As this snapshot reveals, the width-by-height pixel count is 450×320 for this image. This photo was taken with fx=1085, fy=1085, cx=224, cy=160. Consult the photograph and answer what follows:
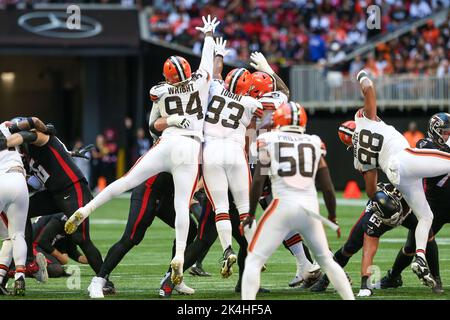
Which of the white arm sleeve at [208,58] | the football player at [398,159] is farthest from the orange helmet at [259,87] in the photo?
the football player at [398,159]

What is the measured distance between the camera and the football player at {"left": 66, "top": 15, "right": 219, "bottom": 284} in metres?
9.64

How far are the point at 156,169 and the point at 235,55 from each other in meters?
18.1

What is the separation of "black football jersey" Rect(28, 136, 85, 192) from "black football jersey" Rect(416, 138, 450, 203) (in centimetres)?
341

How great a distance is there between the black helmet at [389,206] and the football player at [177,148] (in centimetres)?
168

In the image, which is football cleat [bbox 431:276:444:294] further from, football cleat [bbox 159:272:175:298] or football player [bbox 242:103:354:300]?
football cleat [bbox 159:272:175:298]

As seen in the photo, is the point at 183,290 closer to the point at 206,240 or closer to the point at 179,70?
the point at 206,240

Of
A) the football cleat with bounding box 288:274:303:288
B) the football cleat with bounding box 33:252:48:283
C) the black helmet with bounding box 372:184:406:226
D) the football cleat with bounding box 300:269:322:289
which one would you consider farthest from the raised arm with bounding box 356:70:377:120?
the football cleat with bounding box 33:252:48:283

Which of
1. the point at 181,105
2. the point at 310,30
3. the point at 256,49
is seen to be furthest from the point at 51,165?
the point at 310,30

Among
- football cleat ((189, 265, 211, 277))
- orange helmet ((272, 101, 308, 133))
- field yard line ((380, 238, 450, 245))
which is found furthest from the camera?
field yard line ((380, 238, 450, 245))

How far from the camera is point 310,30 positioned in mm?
28594

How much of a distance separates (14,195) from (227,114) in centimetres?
210

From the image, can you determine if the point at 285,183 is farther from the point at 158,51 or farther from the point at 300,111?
the point at 158,51

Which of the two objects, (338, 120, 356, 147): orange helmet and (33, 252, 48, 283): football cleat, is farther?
(338, 120, 356, 147): orange helmet
